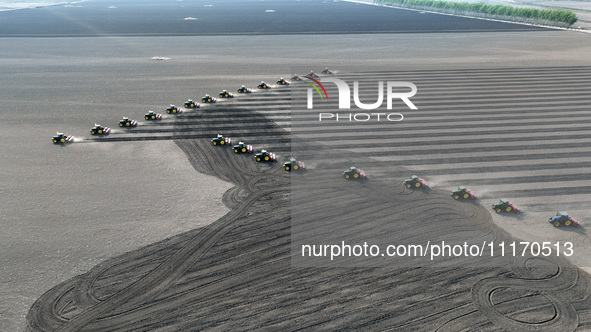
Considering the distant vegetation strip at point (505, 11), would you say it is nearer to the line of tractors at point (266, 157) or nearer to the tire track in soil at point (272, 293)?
the line of tractors at point (266, 157)

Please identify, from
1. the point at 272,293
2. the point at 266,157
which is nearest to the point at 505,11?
the point at 266,157

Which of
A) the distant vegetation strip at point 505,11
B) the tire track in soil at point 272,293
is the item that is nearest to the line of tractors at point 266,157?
the tire track in soil at point 272,293

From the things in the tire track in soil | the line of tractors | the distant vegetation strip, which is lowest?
the tire track in soil

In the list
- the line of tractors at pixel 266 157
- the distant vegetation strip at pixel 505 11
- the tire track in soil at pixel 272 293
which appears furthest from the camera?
the distant vegetation strip at pixel 505 11

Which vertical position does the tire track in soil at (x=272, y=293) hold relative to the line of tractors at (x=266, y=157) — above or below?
below

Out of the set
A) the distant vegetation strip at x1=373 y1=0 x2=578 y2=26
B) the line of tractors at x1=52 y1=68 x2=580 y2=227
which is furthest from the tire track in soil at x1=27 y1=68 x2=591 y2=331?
the distant vegetation strip at x1=373 y1=0 x2=578 y2=26

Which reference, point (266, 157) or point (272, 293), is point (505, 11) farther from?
point (272, 293)

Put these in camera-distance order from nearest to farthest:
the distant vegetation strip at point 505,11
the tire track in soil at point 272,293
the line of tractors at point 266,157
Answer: the tire track in soil at point 272,293, the line of tractors at point 266,157, the distant vegetation strip at point 505,11

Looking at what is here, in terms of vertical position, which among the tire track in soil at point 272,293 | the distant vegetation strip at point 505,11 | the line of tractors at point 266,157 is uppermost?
the distant vegetation strip at point 505,11

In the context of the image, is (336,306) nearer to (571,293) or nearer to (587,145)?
(571,293)

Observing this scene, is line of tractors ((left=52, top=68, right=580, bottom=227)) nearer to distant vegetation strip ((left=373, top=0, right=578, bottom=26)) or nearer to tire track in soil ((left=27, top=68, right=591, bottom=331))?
tire track in soil ((left=27, top=68, right=591, bottom=331))
